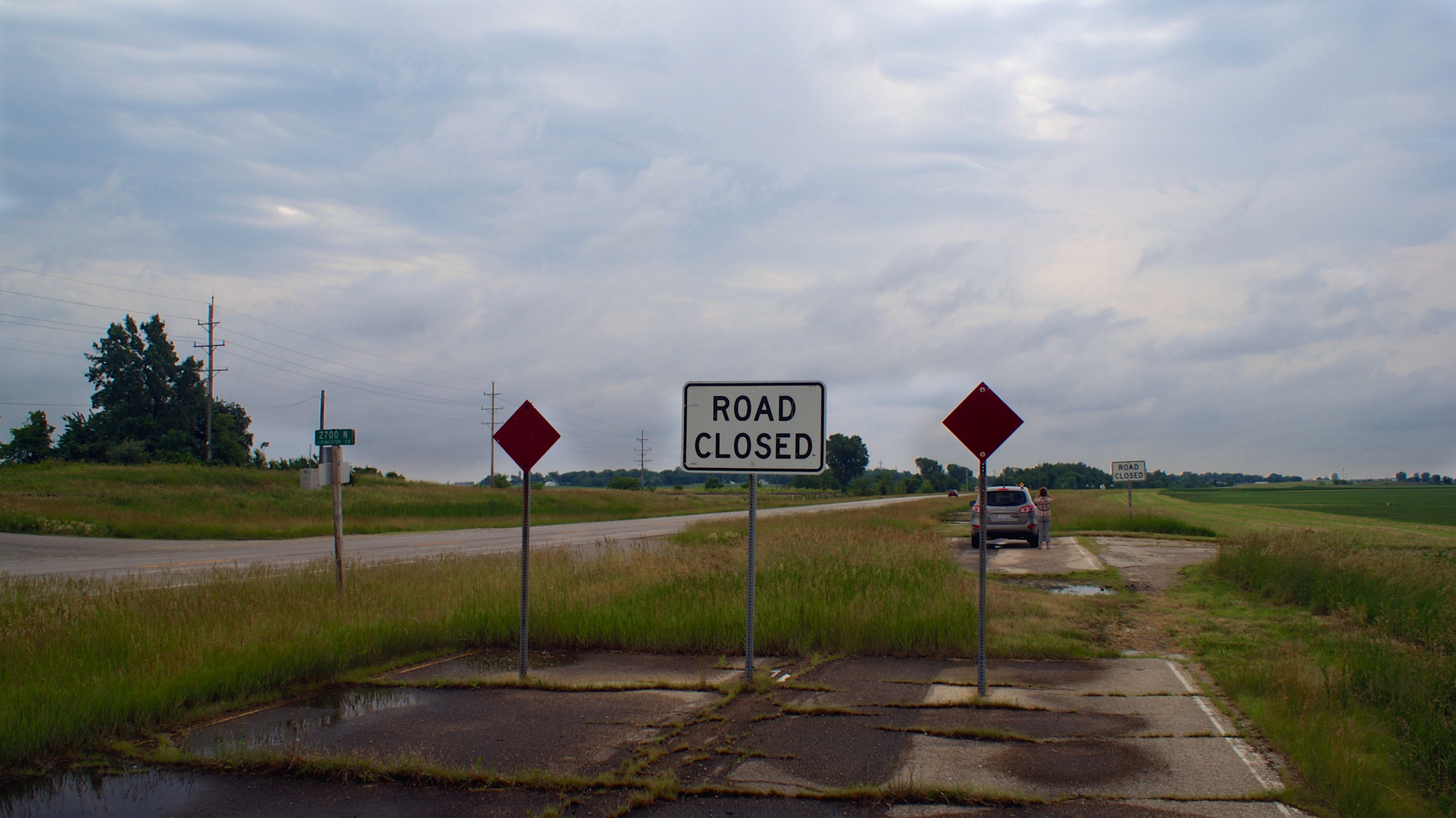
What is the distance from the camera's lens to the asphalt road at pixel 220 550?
18.7 meters

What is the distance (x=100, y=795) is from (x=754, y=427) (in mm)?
5174

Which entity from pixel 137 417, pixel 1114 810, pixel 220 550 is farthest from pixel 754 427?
pixel 137 417

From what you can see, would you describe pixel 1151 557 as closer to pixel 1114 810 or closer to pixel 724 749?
pixel 1114 810

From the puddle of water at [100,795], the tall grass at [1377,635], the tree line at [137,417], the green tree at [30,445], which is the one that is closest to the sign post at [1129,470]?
the tall grass at [1377,635]

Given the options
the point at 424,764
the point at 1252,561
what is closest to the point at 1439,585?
the point at 1252,561

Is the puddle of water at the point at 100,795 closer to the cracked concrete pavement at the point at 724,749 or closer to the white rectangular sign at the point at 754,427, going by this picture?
the cracked concrete pavement at the point at 724,749

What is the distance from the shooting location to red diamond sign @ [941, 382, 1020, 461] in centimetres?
769

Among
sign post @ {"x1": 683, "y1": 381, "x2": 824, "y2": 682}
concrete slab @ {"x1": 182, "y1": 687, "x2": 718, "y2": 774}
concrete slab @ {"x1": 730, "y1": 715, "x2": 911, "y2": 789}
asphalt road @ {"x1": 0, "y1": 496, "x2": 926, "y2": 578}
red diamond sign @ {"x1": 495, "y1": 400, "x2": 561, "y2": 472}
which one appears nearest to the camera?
concrete slab @ {"x1": 730, "y1": 715, "x2": 911, "y2": 789}

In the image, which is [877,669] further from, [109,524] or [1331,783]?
[109,524]

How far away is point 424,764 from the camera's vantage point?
5.39 m

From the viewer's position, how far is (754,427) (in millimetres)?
7777

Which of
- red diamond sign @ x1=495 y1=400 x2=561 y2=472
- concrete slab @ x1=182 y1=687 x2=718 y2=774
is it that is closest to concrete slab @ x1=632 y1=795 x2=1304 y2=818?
concrete slab @ x1=182 y1=687 x2=718 y2=774

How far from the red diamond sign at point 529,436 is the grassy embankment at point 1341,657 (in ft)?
20.9

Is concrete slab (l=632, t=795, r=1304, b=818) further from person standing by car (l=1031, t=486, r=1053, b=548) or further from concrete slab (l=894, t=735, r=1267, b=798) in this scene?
person standing by car (l=1031, t=486, r=1053, b=548)
